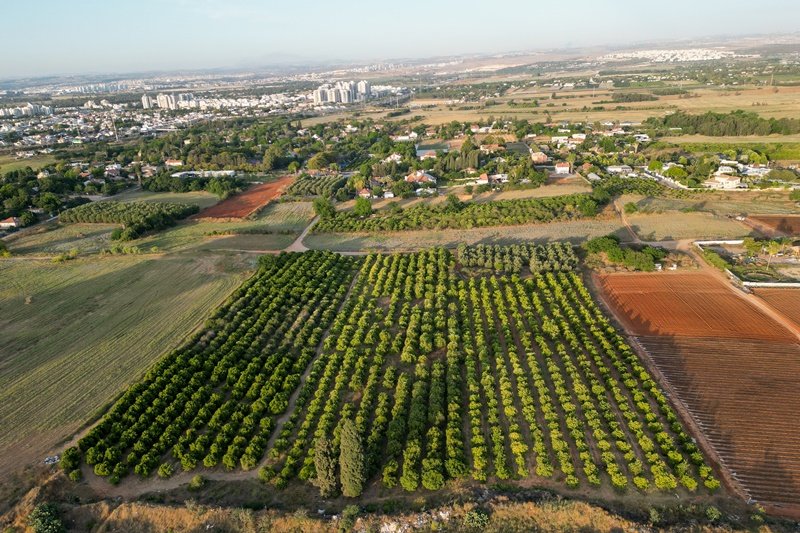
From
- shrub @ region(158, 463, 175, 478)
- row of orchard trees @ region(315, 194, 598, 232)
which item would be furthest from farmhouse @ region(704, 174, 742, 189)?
shrub @ region(158, 463, 175, 478)

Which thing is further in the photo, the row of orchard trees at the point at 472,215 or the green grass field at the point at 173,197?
the green grass field at the point at 173,197

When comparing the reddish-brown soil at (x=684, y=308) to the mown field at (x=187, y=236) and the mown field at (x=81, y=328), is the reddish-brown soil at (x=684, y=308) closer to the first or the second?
the mown field at (x=81, y=328)

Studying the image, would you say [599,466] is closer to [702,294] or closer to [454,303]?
[454,303]

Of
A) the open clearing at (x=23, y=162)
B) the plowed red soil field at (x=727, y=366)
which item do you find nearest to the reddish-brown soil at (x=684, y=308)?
the plowed red soil field at (x=727, y=366)

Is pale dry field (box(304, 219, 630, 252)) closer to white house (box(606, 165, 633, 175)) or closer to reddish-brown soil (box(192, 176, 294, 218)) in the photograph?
reddish-brown soil (box(192, 176, 294, 218))

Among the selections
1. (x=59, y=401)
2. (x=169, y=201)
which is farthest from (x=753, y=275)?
(x=169, y=201)

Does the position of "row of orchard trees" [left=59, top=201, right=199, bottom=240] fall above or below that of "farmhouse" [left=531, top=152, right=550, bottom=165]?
below
